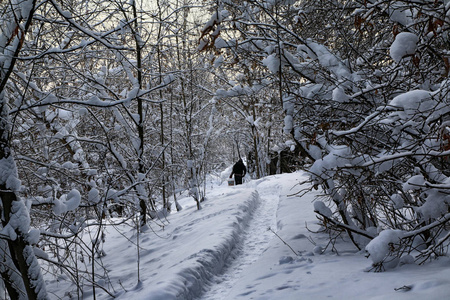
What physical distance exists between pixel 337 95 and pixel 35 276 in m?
3.49

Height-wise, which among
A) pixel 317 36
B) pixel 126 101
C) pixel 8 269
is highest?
pixel 317 36

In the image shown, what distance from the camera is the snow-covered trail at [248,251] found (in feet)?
14.8

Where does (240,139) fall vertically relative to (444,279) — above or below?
above

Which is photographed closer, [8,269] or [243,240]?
[8,269]

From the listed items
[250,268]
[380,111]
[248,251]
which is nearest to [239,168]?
[248,251]

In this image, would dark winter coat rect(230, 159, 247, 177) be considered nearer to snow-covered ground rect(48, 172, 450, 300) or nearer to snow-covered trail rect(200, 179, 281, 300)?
snow-covered trail rect(200, 179, 281, 300)

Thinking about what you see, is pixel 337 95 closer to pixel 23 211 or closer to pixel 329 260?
pixel 329 260

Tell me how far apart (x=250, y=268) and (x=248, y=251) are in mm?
1262

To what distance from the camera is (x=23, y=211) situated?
3.52 metres

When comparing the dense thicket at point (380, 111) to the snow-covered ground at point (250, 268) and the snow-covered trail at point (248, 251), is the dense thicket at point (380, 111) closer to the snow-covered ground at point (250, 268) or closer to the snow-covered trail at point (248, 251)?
the snow-covered ground at point (250, 268)

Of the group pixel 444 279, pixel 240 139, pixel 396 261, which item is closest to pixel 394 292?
pixel 444 279

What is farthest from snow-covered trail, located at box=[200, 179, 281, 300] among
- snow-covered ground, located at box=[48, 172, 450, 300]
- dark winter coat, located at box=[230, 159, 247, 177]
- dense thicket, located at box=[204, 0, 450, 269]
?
dark winter coat, located at box=[230, 159, 247, 177]

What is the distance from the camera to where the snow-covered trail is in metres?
4.52

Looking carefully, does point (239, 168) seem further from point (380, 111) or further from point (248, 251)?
point (380, 111)
